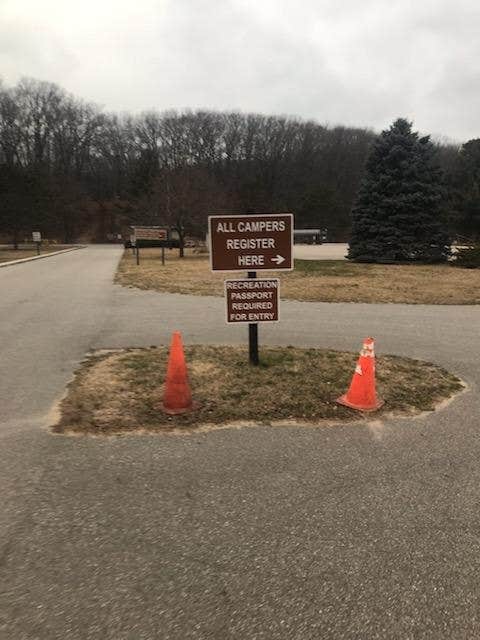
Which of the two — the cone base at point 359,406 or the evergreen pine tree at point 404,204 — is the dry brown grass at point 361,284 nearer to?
the evergreen pine tree at point 404,204

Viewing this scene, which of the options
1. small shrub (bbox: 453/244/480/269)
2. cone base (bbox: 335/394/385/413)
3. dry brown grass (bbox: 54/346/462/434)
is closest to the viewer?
dry brown grass (bbox: 54/346/462/434)

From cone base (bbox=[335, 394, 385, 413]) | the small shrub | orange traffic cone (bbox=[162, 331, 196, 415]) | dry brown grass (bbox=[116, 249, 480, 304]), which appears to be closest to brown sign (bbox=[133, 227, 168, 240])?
dry brown grass (bbox=[116, 249, 480, 304])

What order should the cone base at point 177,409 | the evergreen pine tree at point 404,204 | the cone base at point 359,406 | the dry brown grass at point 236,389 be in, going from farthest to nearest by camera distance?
the evergreen pine tree at point 404,204 < the cone base at point 359,406 < the cone base at point 177,409 < the dry brown grass at point 236,389

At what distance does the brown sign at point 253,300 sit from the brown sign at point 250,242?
20 cm

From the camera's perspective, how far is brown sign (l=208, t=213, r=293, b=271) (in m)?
5.53

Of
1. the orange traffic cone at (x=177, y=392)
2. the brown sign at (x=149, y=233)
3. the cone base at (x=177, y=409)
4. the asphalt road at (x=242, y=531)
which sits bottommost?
the asphalt road at (x=242, y=531)

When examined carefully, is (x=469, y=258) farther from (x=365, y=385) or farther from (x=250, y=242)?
(x=365, y=385)

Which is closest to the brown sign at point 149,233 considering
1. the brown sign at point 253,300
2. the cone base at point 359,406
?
the brown sign at point 253,300

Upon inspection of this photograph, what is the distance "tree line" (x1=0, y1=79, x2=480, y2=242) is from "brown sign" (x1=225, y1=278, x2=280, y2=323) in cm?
5652

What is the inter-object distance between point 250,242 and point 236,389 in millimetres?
1646

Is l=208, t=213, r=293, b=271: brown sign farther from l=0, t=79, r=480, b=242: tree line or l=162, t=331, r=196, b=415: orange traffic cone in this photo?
l=0, t=79, r=480, b=242: tree line

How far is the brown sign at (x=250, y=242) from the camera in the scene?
18.1ft

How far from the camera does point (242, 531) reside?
9.70ft

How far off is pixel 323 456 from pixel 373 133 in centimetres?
12175
